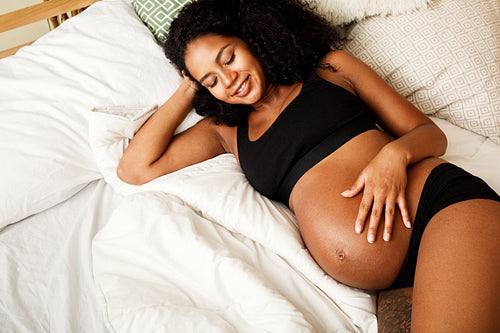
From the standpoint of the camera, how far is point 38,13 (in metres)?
1.64

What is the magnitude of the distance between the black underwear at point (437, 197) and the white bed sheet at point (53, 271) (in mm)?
840

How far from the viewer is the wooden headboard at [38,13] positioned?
5.16ft

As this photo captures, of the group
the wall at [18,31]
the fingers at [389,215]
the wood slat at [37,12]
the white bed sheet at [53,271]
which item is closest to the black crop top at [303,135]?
the fingers at [389,215]

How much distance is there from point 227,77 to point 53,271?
0.81 metres

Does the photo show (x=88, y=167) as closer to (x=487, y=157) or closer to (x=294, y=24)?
→ (x=294, y=24)

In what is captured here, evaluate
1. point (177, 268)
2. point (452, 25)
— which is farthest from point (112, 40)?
point (452, 25)

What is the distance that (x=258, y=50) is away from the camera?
134 cm

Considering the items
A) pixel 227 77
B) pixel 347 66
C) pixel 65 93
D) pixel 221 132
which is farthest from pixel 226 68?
pixel 65 93

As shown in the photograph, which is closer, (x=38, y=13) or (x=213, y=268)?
(x=213, y=268)

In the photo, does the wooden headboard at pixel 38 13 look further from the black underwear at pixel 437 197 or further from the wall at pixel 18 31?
the black underwear at pixel 437 197

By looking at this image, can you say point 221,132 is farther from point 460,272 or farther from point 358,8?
point 460,272

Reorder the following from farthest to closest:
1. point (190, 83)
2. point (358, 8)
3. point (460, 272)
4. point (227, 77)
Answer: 1. point (358, 8)
2. point (190, 83)
3. point (227, 77)
4. point (460, 272)

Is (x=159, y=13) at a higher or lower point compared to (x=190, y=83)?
higher

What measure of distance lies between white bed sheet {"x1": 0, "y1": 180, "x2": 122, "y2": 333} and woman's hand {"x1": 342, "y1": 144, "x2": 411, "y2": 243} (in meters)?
0.78
